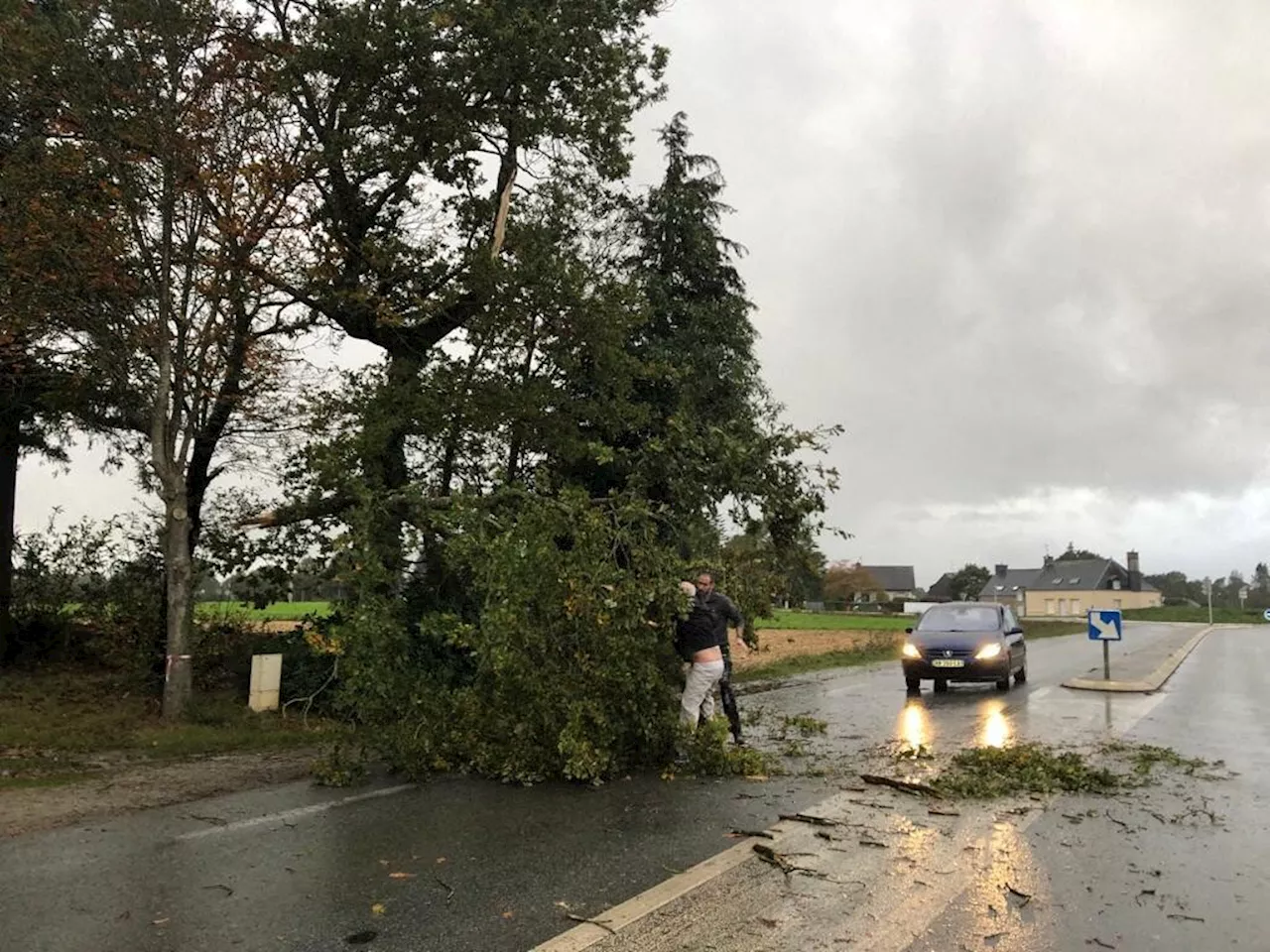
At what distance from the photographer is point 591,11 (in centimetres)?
1475

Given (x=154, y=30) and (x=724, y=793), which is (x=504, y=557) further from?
(x=154, y=30)

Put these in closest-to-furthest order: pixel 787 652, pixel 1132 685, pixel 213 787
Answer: pixel 213 787, pixel 1132 685, pixel 787 652

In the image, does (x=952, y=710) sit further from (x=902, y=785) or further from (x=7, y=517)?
(x=7, y=517)

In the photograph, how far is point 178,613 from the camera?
1205 centimetres

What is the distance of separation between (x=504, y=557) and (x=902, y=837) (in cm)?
407

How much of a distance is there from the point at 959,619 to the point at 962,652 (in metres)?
1.71

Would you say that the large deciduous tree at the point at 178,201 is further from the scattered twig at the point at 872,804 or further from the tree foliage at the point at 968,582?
the tree foliage at the point at 968,582

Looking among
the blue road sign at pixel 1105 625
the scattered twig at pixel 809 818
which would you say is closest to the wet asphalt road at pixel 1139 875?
the scattered twig at pixel 809 818

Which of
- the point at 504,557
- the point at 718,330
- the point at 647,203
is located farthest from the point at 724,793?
the point at 647,203

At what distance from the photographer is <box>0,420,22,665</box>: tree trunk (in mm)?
15141

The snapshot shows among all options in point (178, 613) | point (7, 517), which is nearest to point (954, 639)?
point (178, 613)

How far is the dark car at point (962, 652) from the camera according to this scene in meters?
16.3

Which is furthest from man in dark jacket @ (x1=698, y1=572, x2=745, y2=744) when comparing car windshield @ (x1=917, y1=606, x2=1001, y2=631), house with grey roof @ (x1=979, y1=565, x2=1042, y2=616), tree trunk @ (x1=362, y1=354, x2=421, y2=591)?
house with grey roof @ (x1=979, y1=565, x2=1042, y2=616)

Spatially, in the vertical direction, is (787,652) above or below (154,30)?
below
